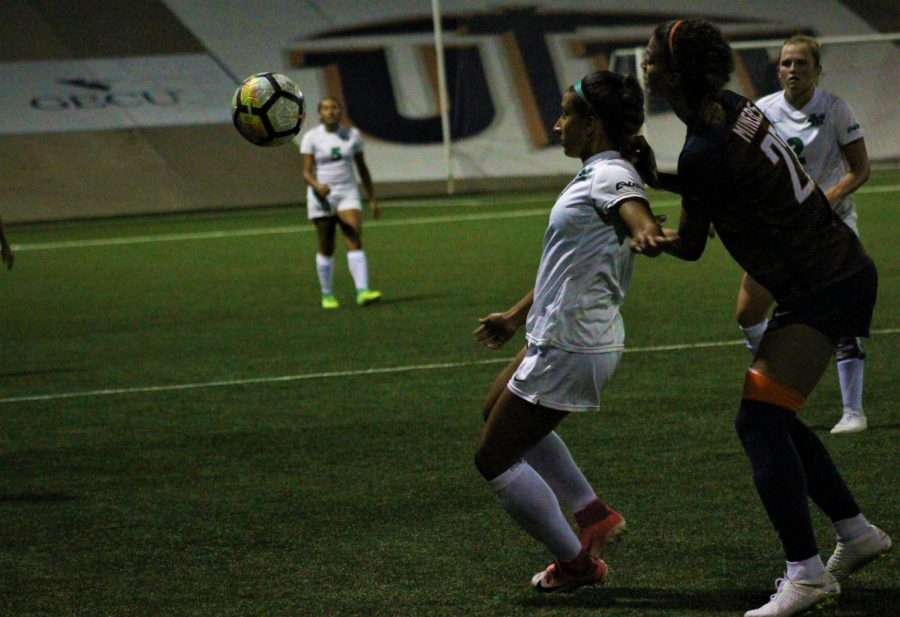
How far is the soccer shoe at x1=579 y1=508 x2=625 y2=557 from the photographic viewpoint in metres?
5.34

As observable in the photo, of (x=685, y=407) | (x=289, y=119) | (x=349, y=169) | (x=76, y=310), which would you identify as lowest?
(x=76, y=310)

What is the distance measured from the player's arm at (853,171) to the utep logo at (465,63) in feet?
78.2

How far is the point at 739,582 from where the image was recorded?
17.4 ft

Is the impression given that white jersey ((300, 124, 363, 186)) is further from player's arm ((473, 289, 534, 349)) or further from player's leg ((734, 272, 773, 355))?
player's arm ((473, 289, 534, 349))

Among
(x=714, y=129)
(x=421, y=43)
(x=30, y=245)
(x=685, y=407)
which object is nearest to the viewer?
(x=714, y=129)

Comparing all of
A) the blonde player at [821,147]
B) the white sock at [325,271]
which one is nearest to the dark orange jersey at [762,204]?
the blonde player at [821,147]

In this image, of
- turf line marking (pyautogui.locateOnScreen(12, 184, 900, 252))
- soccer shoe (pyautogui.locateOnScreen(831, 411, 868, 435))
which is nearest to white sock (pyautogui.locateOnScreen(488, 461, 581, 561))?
soccer shoe (pyautogui.locateOnScreen(831, 411, 868, 435))

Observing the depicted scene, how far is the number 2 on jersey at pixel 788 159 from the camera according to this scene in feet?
15.6

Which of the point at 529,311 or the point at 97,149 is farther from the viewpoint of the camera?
the point at 97,149

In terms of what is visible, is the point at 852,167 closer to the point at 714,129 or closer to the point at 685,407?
the point at 685,407

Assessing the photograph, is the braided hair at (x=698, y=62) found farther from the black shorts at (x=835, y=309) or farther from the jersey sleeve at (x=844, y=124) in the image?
the jersey sleeve at (x=844, y=124)

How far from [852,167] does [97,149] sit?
24323mm

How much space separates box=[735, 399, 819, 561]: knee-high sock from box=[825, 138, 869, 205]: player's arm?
10.9ft

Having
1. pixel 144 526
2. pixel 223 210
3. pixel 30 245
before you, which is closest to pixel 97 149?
pixel 223 210
